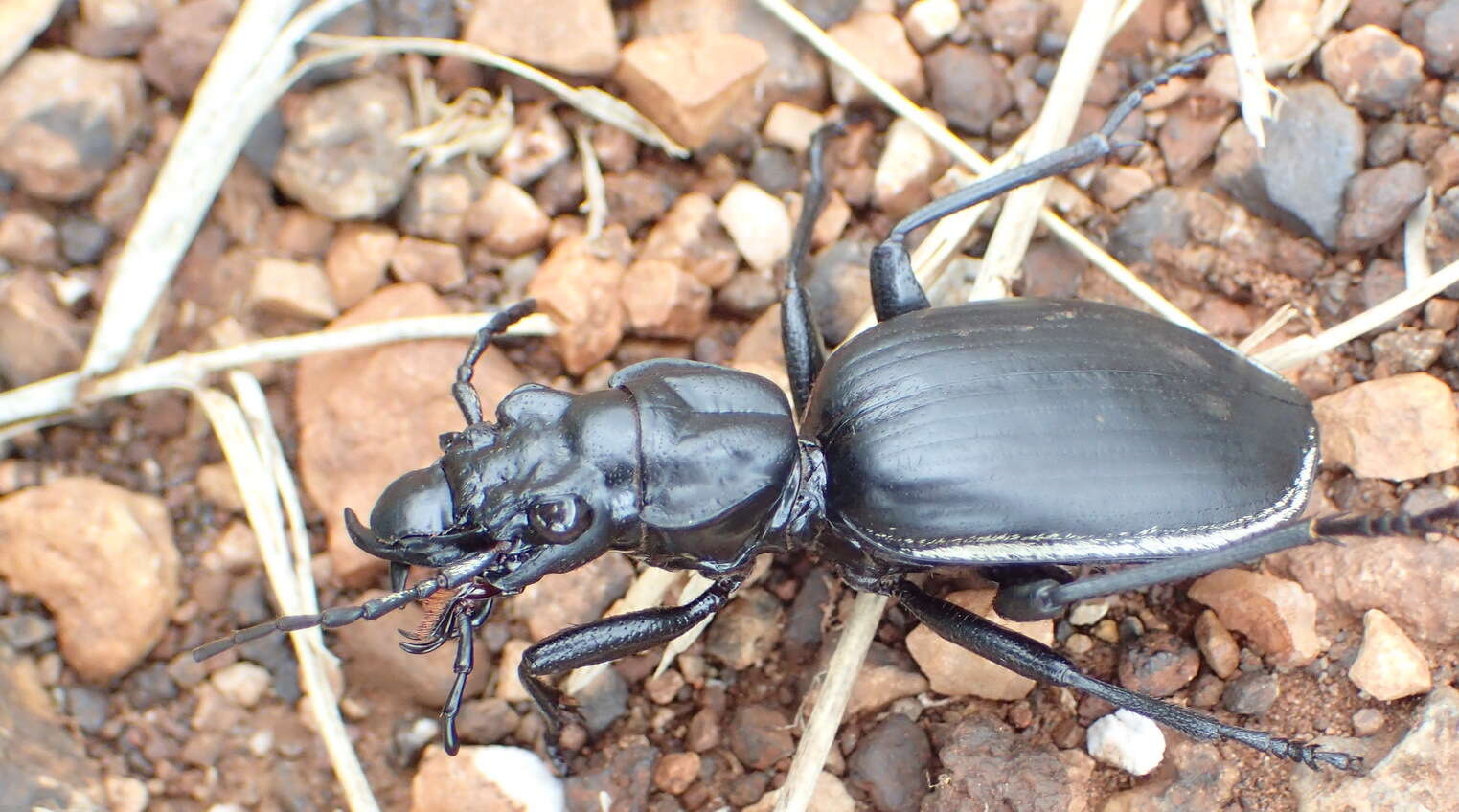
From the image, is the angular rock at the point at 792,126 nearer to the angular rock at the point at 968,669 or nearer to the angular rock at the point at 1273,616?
the angular rock at the point at 968,669

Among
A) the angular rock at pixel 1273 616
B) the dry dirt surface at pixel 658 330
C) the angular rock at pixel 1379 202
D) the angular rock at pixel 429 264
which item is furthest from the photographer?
the angular rock at pixel 429 264

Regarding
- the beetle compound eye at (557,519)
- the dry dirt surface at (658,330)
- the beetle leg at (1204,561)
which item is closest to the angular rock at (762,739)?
the dry dirt surface at (658,330)

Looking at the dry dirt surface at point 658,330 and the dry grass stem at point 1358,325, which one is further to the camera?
the dry grass stem at point 1358,325

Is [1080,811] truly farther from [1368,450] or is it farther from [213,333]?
[213,333]

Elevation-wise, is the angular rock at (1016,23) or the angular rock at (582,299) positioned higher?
the angular rock at (1016,23)

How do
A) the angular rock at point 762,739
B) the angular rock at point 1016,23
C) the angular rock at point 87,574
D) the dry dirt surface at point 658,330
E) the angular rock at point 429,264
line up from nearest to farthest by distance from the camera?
the dry dirt surface at point 658,330 < the angular rock at point 762,739 < the angular rock at point 87,574 < the angular rock at point 429,264 < the angular rock at point 1016,23

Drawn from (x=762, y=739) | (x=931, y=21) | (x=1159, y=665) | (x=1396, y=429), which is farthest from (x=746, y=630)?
(x=931, y=21)

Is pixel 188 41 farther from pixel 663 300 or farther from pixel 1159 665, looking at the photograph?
pixel 1159 665

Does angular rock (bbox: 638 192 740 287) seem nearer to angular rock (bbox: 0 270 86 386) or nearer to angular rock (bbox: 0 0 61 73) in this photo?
angular rock (bbox: 0 270 86 386)
